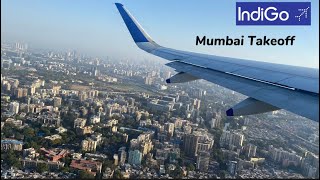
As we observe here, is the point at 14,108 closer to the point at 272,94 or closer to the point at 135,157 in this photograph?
the point at 135,157

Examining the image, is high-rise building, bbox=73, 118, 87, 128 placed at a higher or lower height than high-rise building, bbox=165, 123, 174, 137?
higher

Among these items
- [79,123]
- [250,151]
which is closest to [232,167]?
[250,151]

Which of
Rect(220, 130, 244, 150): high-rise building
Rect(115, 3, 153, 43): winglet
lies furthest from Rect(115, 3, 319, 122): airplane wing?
Rect(220, 130, 244, 150): high-rise building

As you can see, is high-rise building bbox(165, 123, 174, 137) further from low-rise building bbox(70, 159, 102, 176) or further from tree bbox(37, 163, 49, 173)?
tree bbox(37, 163, 49, 173)

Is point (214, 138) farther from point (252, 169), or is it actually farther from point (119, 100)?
point (119, 100)

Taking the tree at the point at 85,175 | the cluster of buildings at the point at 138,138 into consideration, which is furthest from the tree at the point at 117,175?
the tree at the point at 85,175

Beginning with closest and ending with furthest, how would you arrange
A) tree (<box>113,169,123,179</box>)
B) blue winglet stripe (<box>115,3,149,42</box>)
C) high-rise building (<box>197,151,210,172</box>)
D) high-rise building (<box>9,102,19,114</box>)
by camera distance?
blue winglet stripe (<box>115,3,149,42</box>), tree (<box>113,169,123,179</box>), high-rise building (<box>197,151,210,172</box>), high-rise building (<box>9,102,19,114</box>)

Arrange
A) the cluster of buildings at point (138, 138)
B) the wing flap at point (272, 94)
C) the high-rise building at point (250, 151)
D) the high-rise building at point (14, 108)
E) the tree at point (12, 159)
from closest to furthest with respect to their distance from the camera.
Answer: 1. the wing flap at point (272, 94)
2. the tree at point (12, 159)
3. the cluster of buildings at point (138, 138)
4. the high-rise building at point (250, 151)
5. the high-rise building at point (14, 108)

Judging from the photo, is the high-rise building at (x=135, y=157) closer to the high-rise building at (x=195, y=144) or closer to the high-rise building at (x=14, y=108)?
the high-rise building at (x=195, y=144)
